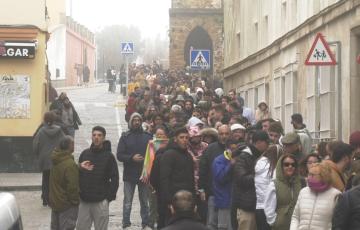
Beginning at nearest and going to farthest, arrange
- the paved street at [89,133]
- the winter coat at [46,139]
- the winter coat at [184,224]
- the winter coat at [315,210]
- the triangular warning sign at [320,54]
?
the winter coat at [184,224], the winter coat at [315,210], the triangular warning sign at [320,54], the paved street at [89,133], the winter coat at [46,139]

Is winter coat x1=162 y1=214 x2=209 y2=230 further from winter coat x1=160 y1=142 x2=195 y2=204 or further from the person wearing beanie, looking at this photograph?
winter coat x1=160 y1=142 x2=195 y2=204

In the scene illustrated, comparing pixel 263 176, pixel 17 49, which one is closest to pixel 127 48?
pixel 17 49

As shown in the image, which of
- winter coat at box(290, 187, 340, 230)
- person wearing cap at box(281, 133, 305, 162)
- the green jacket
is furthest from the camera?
the green jacket

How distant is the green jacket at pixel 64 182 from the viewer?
14.3 meters

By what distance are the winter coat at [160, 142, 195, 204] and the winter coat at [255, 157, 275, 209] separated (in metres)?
1.67

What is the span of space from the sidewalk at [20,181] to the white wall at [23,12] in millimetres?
3647

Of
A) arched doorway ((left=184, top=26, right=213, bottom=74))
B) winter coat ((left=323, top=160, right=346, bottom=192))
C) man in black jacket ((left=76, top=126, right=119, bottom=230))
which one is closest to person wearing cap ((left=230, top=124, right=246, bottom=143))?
man in black jacket ((left=76, top=126, right=119, bottom=230))

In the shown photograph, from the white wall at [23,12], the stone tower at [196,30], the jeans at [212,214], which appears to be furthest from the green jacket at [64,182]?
the stone tower at [196,30]

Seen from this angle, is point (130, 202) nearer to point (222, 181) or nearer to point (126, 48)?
point (222, 181)

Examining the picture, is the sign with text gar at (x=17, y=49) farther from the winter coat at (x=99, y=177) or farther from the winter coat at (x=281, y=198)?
the winter coat at (x=281, y=198)

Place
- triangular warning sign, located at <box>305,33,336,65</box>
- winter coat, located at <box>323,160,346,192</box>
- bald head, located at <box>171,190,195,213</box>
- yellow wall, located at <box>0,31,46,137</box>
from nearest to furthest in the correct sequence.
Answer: bald head, located at <box>171,190,195,213</box> < winter coat, located at <box>323,160,346,192</box> < triangular warning sign, located at <box>305,33,336,65</box> < yellow wall, located at <box>0,31,46,137</box>

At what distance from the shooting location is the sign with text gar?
83.0ft

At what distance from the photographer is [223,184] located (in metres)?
14.0

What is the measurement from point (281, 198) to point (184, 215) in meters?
4.50
